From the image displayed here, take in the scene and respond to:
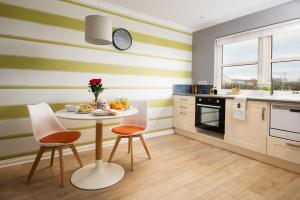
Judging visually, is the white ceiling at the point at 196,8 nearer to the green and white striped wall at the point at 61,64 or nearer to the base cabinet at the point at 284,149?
the green and white striped wall at the point at 61,64

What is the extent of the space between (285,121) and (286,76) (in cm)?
103

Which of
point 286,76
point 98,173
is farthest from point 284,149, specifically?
point 98,173

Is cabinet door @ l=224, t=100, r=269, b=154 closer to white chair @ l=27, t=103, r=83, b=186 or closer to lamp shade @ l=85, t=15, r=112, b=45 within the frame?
lamp shade @ l=85, t=15, r=112, b=45

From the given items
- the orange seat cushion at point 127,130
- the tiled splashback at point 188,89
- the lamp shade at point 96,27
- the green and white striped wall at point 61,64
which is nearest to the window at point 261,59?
the tiled splashback at point 188,89

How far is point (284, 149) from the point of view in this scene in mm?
2152

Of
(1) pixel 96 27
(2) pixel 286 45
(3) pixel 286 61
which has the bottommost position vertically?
(3) pixel 286 61

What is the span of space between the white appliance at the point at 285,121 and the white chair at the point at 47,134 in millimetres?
2365

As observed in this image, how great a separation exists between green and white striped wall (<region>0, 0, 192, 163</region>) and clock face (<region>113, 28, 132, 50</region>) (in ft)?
0.33

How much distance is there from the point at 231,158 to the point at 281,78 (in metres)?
1.52

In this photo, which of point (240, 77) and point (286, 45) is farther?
point (240, 77)

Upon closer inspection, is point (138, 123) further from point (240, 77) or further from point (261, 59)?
point (261, 59)

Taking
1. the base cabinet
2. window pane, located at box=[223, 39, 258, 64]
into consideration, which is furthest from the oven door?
window pane, located at box=[223, 39, 258, 64]

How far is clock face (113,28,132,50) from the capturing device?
9.80ft

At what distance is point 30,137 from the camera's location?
2373mm
